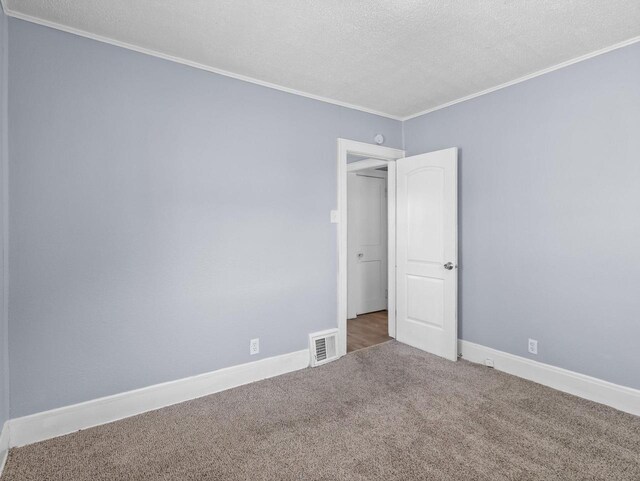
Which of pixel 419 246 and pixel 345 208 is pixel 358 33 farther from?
pixel 419 246

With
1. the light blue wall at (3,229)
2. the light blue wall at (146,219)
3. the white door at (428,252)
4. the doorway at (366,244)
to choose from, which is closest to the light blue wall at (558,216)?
the white door at (428,252)

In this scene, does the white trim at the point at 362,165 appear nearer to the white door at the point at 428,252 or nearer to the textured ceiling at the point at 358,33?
the white door at the point at 428,252

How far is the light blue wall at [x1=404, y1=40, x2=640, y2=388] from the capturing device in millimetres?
2387

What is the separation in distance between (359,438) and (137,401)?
5.16ft

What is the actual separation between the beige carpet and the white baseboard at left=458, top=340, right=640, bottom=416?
83 millimetres

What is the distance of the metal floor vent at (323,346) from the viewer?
322 centimetres

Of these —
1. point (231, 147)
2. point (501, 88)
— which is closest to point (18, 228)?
point (231, 147)

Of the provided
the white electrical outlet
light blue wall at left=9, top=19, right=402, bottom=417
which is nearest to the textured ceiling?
light blue wall at left=9, top=19, right=402, bottom=417

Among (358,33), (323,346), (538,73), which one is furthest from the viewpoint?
(323,346)

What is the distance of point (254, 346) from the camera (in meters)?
2.93

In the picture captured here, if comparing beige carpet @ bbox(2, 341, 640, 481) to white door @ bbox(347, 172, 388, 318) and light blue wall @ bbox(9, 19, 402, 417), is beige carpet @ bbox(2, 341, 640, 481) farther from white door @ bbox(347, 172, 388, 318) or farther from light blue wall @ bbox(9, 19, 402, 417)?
white door @ bbox(347, 172, 388, 318)

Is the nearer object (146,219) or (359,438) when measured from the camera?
(359,438)

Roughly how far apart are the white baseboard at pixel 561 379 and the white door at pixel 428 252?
0.84 ft

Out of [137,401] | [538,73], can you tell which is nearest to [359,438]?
[137,401]
